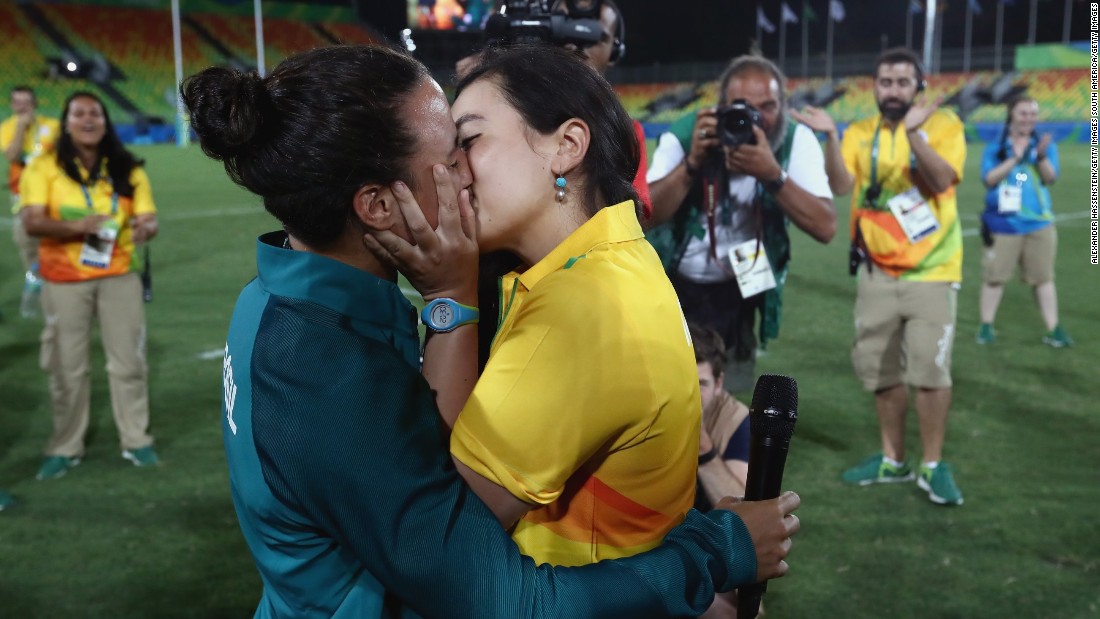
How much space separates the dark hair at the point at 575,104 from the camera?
168 centimetres

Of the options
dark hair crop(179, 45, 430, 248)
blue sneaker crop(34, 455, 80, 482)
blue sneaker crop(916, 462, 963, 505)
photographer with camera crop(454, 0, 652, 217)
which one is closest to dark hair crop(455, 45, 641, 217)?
dark hair crop(179, 45, 430, 248)

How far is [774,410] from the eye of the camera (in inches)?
69.7

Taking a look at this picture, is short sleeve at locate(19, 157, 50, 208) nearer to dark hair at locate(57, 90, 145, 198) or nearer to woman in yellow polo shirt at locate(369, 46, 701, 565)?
dark hair at locate(57, 90, 145, 198)

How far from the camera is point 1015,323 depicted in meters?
9.55

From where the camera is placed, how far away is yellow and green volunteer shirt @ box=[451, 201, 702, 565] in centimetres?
140

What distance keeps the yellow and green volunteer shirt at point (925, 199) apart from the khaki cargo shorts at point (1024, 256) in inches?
147

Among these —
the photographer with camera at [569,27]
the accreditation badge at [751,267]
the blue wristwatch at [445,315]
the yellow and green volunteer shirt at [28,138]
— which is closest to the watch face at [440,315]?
the blue wristwatch at [445,315]

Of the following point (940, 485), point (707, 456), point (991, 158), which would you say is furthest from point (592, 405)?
point (991, 158)

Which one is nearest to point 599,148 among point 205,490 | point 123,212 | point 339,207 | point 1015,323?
point 339,207

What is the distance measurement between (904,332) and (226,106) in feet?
15.7

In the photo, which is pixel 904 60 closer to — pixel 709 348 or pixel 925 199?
pixel 925 199

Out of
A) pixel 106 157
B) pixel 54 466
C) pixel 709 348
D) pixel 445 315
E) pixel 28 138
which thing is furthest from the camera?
pixel 28 138

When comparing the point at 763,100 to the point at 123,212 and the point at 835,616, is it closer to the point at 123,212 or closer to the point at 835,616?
the point at 835,616

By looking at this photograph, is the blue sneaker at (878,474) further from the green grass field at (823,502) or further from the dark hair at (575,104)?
the dark hair at (575,104)
